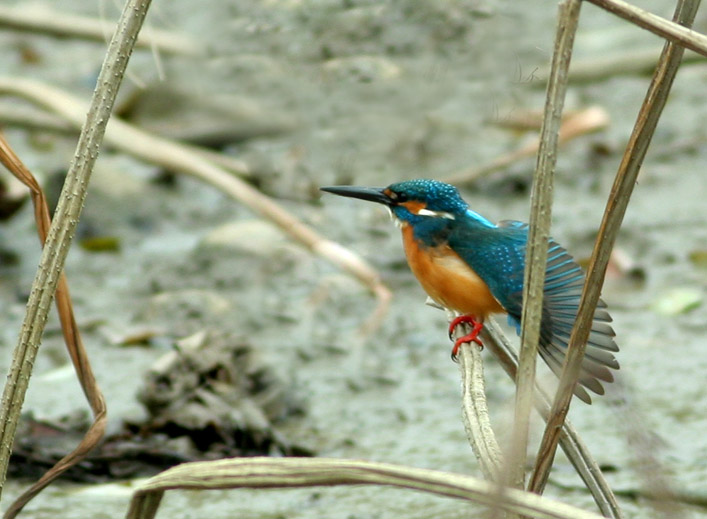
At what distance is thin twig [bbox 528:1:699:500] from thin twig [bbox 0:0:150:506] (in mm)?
719

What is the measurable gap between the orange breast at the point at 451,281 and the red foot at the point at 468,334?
2 centimetres

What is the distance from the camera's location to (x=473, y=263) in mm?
2383

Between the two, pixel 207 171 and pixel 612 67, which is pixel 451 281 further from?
pixel 612 67

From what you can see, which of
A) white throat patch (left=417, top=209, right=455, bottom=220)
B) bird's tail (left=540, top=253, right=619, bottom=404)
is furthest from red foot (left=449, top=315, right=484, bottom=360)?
white throat patch (left=417, top=209, right=455, bottom=220)

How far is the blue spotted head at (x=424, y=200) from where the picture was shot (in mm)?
2461

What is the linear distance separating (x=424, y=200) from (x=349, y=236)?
7.08 ft

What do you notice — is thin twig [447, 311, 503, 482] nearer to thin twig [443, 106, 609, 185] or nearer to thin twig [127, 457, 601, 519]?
thin twig [127, 457, 601, 519]

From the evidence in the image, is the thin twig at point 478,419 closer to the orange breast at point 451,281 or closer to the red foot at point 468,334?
the red foot at point 468,334

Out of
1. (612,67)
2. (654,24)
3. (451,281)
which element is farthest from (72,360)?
(612,67)

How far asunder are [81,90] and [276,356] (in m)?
2.70

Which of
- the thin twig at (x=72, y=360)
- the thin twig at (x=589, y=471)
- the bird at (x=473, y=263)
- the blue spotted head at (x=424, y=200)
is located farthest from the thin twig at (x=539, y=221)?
the blue spotted head at (x=424, y=200)

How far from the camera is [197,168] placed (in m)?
4.41

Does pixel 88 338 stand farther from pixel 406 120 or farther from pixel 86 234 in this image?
pixel 406 120

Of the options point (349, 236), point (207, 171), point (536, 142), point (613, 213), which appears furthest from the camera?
point (536, 142)
